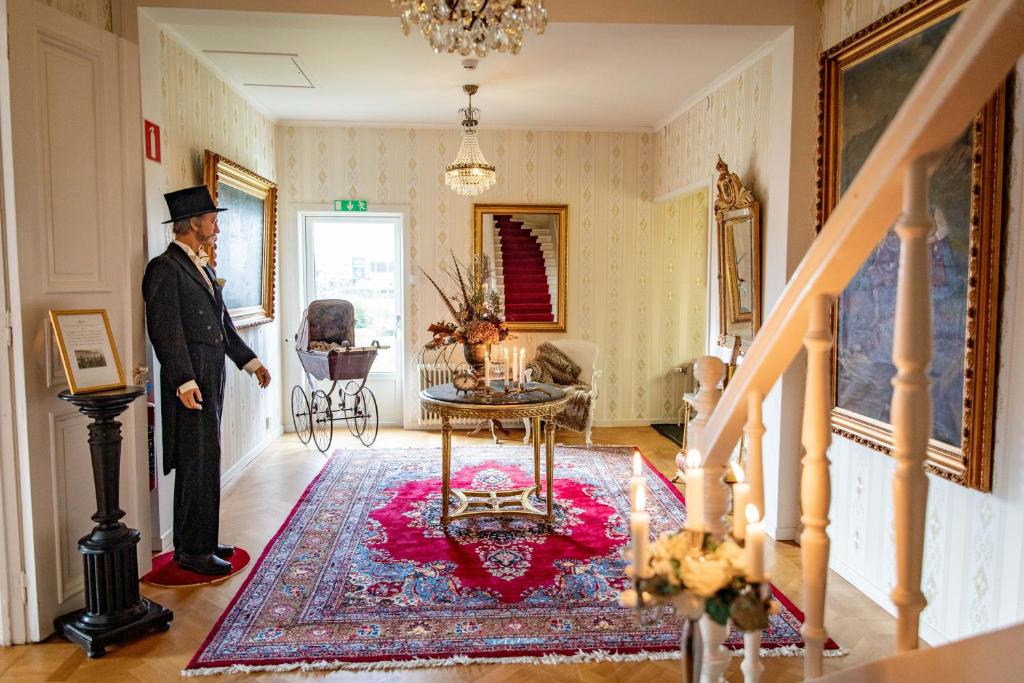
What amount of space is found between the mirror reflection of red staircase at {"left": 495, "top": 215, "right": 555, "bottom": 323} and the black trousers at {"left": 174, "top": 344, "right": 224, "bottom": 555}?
3.63 m


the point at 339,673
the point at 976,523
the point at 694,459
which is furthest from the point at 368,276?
the point at 694,459

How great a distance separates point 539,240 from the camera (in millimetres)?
6633

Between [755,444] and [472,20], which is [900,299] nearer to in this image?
[755,444]

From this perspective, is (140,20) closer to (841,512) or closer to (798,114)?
(798,114)

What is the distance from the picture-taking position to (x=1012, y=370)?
2.37 metres

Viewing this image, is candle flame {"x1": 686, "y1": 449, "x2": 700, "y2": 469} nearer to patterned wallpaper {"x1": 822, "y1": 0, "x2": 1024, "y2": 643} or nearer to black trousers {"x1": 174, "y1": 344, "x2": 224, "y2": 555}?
patterned wallpaper {"x1": 822, "y1": 0, "x2": 1024, "y2": 643}

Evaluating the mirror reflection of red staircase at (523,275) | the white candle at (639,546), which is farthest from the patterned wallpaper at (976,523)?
the mirror reflection of red staircase at (523,275)

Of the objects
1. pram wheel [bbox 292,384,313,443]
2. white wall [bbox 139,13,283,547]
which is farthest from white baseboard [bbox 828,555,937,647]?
pram wheel [bbox 292,384,313,443]

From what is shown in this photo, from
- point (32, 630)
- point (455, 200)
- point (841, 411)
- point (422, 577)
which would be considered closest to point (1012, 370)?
point (841, 411)

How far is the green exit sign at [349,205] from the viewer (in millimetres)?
6480

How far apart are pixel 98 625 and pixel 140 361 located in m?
1.23

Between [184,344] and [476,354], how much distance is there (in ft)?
5.11

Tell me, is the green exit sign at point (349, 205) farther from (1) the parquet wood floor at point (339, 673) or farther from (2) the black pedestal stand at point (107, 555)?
(2) the black pedestal stand at point (107, 555)

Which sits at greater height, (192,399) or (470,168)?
(470,168)
